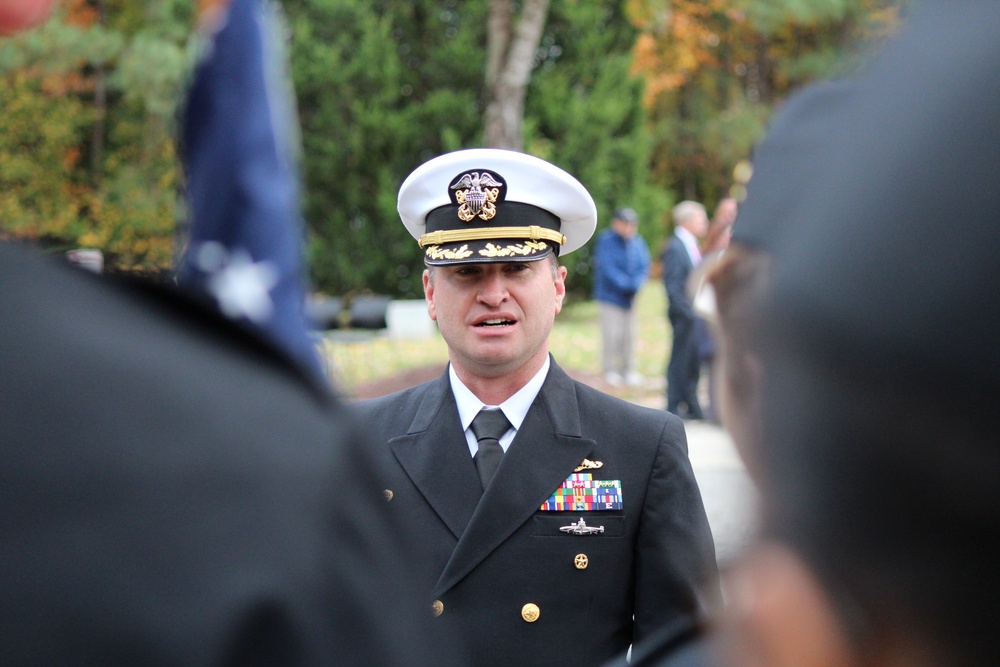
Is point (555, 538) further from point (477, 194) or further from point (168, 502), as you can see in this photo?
point (168, 502)

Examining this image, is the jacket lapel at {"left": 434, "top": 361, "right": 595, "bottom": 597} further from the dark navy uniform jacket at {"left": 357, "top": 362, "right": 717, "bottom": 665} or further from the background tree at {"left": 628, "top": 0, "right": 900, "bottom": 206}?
the background tree at {"left": 628, "top": 0, "right": 900, "bottom": 206}

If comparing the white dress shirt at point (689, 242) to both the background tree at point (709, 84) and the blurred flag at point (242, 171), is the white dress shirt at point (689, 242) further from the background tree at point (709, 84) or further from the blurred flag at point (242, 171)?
the background tree at point (709, 84)

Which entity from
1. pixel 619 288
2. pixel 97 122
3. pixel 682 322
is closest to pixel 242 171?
pixel 682 322

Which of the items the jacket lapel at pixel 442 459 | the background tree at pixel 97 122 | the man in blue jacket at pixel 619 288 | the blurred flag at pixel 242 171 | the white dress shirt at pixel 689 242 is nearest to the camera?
the blurred flag at pixel 242 171

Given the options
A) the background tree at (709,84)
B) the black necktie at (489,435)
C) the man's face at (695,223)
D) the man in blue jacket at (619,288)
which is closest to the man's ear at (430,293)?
the black necktie at (489,435)

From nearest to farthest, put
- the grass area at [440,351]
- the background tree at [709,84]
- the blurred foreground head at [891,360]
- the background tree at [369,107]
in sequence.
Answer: the blurred foreground head at [891,360] → the grass area at [440,351] → the background tree at [369,107] → the background tree at [709,84]

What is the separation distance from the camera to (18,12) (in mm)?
930

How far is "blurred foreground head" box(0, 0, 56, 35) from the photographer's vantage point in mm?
925

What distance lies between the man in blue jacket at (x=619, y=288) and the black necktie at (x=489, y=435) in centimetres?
883

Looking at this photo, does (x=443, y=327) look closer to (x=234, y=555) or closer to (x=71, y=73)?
(x=234, y=555)

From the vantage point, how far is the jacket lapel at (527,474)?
91.9 inches

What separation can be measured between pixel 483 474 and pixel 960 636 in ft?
6.06


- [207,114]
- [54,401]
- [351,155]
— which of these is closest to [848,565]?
[54,401]

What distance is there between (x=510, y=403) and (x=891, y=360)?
196 centimetres
